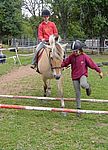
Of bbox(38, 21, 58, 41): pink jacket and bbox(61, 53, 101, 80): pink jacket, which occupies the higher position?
bbox(38, 21, 58, 41): pink jacket

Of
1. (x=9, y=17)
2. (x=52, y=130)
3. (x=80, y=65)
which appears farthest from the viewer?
(x=9, y=17)

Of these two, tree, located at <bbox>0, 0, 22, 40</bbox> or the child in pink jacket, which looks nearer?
the child in pink jacket

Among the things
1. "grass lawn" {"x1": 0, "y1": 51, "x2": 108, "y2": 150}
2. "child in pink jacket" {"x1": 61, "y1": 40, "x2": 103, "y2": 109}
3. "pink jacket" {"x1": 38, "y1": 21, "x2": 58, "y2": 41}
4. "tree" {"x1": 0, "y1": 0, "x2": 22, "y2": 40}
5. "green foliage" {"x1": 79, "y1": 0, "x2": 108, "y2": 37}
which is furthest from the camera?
"tree" {"x1": 0, "y1": 0, "x2": 22, "y2": 40}

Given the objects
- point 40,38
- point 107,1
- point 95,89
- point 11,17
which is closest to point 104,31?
point 107,1

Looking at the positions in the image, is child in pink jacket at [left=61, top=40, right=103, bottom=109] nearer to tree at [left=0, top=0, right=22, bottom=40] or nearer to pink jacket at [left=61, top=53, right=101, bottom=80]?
pink jacket at [left=61, top=53, right=101, bottom=80]

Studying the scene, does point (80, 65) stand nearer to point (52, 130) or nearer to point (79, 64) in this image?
point (79, 64)

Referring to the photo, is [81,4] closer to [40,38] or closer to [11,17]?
[11,17]

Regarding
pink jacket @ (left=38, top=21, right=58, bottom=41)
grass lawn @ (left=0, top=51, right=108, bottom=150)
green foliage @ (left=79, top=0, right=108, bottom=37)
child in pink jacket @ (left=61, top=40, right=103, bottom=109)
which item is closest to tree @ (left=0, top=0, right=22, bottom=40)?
green foliage @ (left=79, top=0, right=108, bottom=37)

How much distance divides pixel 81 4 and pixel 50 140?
29333mm

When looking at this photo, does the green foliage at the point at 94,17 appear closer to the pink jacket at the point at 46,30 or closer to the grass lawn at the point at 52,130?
the pink jacket at the point at 46,30

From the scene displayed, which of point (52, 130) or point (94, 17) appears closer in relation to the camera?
point (52, 130)

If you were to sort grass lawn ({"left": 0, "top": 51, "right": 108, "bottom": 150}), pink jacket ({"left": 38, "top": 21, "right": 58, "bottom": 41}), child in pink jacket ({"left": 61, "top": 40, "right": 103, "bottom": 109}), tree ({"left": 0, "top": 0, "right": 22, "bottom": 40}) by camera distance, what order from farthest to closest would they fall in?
1. tree ({"left": 0, "top": 0, "right": 22, "bottom": 40})
2. pink jacket ({"left": 38, "top": 21, "right": 58, "bottom": 41})
3. child in pink jacket ({"left": 61, "top": 40, "right": 103, "bottom": 109})
4. grass lawn ({"left": 0, "top": 51, "right": 108, "bottom": 150})

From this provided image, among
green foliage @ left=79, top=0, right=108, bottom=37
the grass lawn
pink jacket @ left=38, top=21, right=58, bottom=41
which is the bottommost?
the grass lawn

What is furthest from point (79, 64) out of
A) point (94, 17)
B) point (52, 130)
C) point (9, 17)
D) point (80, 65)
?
point (9, 17)
